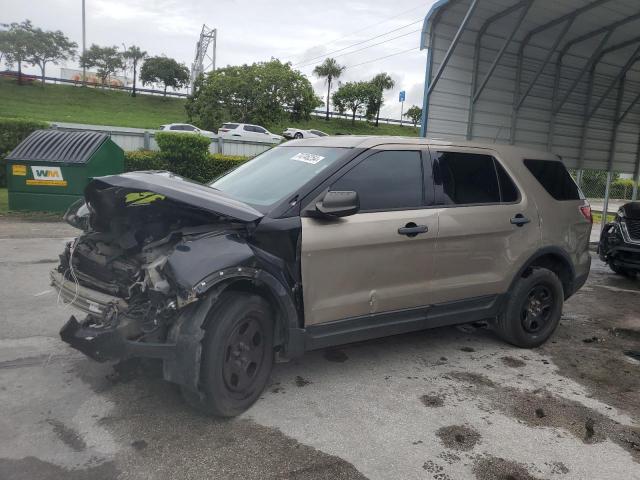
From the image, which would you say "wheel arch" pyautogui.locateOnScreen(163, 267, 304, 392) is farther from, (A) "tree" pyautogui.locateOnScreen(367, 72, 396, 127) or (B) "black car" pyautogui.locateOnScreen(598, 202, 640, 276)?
(A) "tree" pyautogui.locateOnScreen(367, 72, 396, 127)

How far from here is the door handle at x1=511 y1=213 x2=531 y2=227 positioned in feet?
15.7

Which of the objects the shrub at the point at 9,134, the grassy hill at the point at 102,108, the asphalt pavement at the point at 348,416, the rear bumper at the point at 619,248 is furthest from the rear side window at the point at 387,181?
the grassy hill at the point at 102,108

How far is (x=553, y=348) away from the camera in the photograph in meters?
5.16

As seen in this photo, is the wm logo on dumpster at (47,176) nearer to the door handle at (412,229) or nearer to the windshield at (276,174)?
the windshield at (276,174)

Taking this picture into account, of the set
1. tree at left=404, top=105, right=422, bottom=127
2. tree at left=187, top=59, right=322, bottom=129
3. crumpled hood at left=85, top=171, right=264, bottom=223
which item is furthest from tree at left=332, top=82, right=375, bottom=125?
crumpled hood at left=85, top=171, right=264, bottom=223

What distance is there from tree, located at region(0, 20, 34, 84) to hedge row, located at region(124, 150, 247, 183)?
141 feet

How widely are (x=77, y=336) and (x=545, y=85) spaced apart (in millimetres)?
11877

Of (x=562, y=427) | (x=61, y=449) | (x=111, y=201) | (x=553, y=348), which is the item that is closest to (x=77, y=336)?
(x=61, y=449)

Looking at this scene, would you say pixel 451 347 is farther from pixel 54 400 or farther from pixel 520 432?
pixel 54 400

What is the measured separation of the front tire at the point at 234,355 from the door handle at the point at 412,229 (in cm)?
120

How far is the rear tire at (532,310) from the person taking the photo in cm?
488

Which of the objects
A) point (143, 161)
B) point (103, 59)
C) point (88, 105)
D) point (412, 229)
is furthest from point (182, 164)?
point (103, 59)

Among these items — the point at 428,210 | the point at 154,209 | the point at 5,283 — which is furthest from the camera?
the point at 5,283

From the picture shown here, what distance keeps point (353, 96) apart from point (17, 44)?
32.1 m
